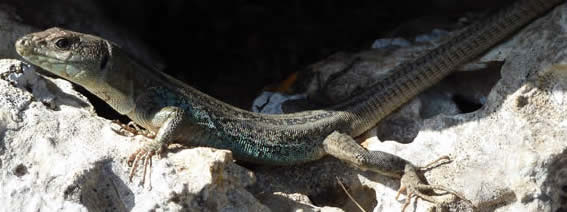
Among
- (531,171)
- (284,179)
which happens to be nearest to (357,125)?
(284,179)

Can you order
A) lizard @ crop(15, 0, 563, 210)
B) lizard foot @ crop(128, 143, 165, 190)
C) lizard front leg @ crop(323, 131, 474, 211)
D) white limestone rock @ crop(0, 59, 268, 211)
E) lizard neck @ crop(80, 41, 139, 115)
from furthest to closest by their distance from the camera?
lizard front leg @ crop(323, 131, 474, 211) → lizard neck @ crop(80, 41, 139, 115) → lizard @ crop(15, 0, 563, 210) → lizard foot @ crop(128, 143, 165, 190) → white limestone rock @ crop(0, 59, 268, 211)

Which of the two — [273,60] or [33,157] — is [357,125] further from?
[33,157]

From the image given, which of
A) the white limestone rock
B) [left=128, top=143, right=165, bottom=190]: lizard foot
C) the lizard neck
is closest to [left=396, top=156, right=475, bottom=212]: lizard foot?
the white limestone rock

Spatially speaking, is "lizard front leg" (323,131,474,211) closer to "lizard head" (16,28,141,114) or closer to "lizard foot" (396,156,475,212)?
"lizard foot" (396,156,475,212)

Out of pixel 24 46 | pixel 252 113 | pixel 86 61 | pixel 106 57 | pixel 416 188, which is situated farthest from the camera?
pixel 252 113

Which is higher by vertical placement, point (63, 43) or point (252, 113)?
point (252, 113)

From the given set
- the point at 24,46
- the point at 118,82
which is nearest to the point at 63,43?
the point at 24,46

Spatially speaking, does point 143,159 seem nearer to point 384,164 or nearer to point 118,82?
point 118,82
